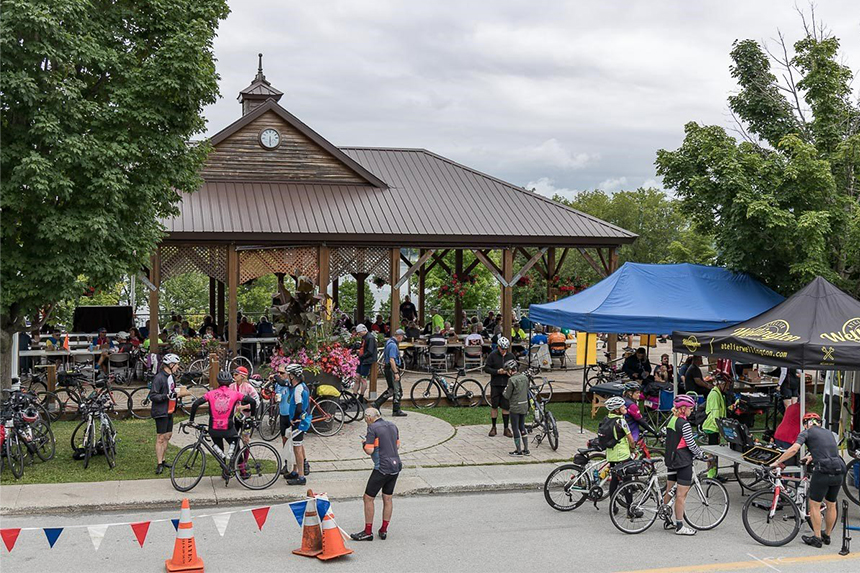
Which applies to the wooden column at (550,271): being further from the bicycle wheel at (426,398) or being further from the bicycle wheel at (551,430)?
the bicycle wheel at (551,430)

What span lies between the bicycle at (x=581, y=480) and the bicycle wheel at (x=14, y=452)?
7.72 meters

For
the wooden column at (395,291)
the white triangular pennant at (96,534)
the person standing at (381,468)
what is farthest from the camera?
the wooden column at (395,291)

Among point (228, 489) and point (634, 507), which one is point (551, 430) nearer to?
point (634, 507)

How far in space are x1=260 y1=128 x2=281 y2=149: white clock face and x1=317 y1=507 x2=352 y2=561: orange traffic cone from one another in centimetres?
1668

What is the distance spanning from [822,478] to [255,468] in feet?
25.4

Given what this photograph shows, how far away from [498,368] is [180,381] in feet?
27.1

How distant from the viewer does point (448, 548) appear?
931 centimetres

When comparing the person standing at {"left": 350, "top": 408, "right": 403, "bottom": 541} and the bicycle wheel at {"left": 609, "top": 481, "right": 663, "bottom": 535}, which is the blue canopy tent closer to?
the bicycle wheel at {"left": 609, "top": 481, "right": 663, "bottom": 535}

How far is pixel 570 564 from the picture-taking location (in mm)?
8781

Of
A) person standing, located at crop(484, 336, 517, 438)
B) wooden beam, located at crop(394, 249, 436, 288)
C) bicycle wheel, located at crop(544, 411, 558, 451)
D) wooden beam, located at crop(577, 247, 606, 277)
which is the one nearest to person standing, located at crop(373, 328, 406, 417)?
person standing, located at crop(484, 336, 517, 438)

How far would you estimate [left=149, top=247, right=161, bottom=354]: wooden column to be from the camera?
2008 cm

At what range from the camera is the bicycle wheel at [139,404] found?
1680 centimetres

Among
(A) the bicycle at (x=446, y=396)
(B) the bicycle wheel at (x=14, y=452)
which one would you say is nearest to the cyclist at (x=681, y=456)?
(A) the bicycle at (x=446, y=396)

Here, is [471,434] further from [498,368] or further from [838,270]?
[838,270]
